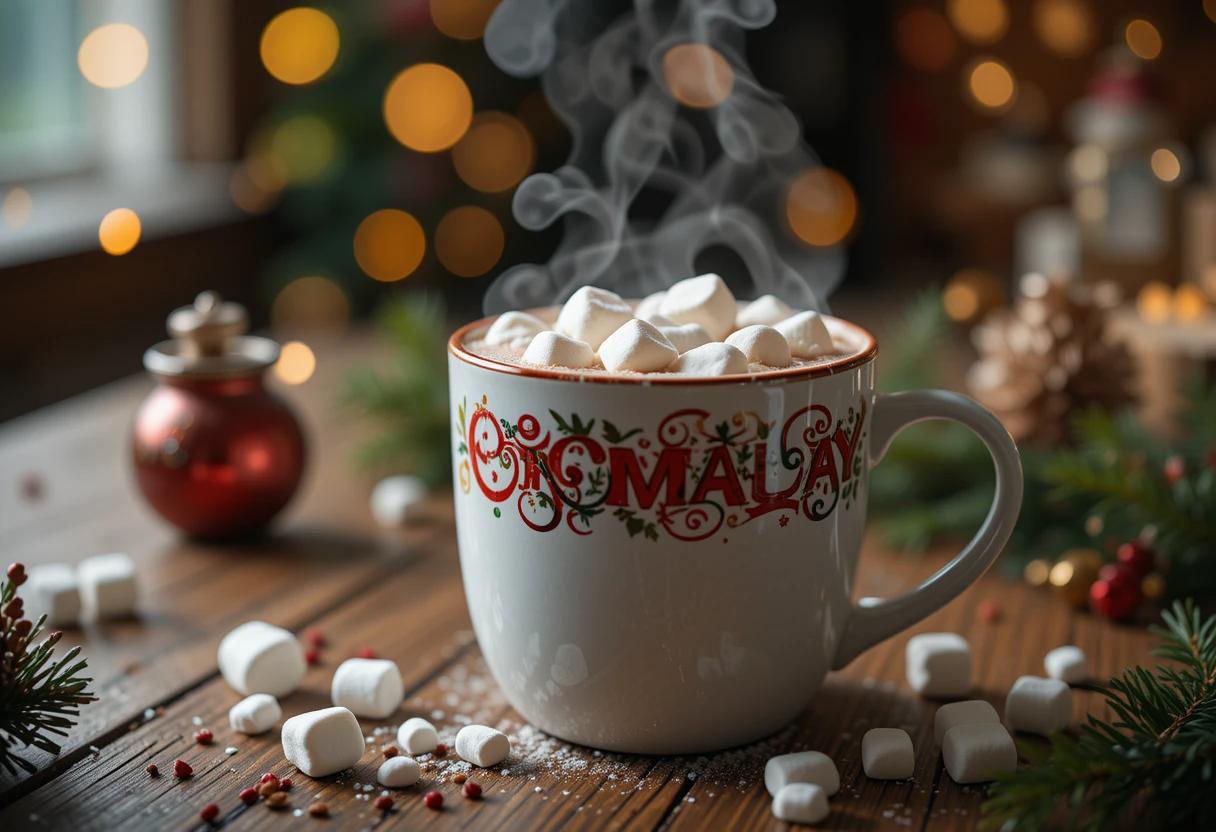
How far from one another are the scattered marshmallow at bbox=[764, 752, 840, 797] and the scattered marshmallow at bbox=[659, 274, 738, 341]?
25 centimetres

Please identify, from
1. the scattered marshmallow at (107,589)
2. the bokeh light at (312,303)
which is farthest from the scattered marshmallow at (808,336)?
the bokeh light at (312,303)

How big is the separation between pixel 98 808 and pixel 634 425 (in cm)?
35

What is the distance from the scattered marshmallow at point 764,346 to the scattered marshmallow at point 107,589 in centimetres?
52

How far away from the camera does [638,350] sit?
2.20ft

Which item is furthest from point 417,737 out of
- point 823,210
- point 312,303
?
point 823,210

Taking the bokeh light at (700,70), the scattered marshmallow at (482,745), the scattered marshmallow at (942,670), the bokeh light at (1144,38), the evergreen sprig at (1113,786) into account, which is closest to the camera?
the evergreen sprig at (1113,786)

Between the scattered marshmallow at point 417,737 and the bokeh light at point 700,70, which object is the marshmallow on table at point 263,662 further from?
the bokeh light at point 700,70

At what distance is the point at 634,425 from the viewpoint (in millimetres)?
650

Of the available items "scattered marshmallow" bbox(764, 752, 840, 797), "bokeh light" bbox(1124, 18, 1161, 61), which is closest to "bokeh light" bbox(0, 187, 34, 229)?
"scattered marshmallow" bbox(764, 752, 840, 797)

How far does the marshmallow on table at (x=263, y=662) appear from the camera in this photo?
805mm

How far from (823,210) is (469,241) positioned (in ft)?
2.77

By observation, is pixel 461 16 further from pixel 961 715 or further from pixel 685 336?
pixel 961 715

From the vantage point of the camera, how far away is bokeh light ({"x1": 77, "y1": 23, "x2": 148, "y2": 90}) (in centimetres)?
234

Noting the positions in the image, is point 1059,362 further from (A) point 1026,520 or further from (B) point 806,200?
(B) point 806,200
